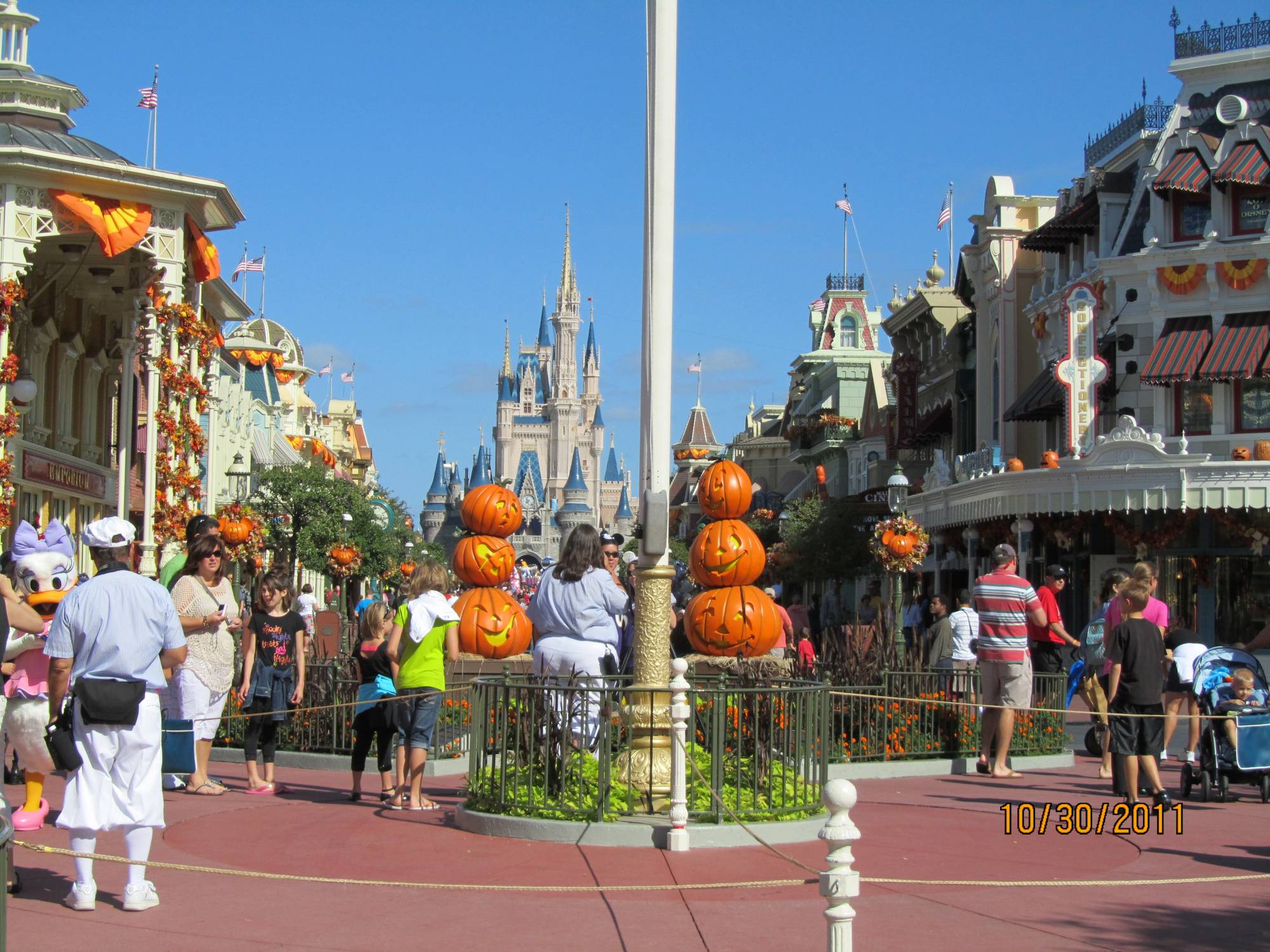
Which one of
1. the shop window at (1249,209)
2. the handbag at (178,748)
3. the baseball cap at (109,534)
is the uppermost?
the shop window at (1249,209)

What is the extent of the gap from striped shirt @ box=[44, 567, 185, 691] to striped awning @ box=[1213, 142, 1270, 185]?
77.6ft

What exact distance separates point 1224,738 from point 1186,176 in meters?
18.9

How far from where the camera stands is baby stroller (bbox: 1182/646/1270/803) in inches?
414

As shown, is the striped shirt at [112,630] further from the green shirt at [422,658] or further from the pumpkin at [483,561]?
the pumpkin at [483,561]

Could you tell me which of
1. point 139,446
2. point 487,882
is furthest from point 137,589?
point 139,446

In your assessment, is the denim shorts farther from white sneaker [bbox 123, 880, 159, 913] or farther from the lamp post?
the lamp post

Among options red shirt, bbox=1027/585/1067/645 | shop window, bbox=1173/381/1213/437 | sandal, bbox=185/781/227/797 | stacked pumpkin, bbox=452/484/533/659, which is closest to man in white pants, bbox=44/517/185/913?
sandal, bbox=185/781/227/797

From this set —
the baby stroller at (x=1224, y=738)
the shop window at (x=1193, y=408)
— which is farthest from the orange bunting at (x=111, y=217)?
the shop window at (x=1193, y=408)

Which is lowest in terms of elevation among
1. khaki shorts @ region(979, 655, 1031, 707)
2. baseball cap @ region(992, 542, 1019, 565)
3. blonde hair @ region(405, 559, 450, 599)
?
khaki shorts @ region(979, 655, 1031, 707)

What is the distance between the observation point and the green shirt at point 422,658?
1059 cm

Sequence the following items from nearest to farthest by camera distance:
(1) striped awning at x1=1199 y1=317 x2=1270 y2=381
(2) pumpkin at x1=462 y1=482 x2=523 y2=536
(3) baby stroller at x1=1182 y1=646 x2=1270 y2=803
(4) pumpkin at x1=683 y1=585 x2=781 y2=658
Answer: (3) baby stroller at x1=1182 y1=646 x2=1270 y2=803
(4) pumpkin at x1=683 y1=585 x2=781 y2=658
(2) pumpkin at x1=462 y1=482 x2=523 y2=536
(1) striped awning at x1=1199 y1=317 x2=1270 y2=381

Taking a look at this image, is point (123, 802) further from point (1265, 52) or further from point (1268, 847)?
point (1265, 52)

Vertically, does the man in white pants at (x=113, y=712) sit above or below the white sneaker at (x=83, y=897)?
above
